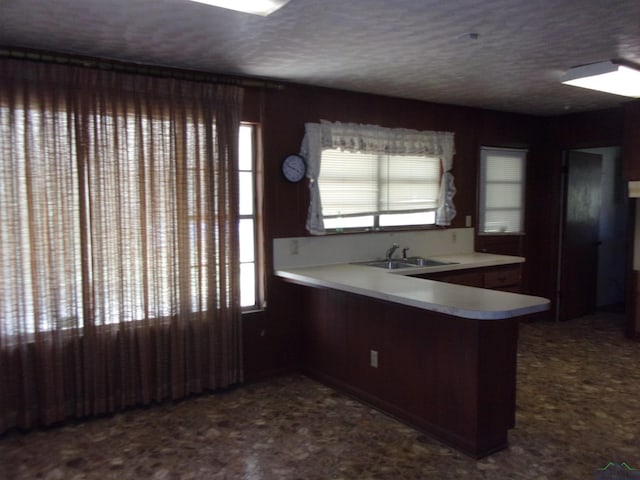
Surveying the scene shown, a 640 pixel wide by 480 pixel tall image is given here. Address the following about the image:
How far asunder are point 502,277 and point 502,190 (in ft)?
4.24

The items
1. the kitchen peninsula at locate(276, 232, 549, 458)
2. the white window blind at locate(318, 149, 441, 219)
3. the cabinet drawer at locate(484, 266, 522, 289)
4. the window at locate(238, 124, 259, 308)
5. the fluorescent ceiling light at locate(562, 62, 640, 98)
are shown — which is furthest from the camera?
the cabinet drawer at locate(484, 266, 522, 289)

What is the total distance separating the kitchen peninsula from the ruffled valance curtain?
30.7 inches

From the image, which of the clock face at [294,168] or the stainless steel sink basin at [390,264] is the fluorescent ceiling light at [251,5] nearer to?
the clock face at [294,168]

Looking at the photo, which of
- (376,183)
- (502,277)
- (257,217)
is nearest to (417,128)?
(376,183)

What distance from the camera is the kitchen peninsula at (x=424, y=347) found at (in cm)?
284

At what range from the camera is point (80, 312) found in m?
3.29

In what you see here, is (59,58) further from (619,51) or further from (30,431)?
(619,51)

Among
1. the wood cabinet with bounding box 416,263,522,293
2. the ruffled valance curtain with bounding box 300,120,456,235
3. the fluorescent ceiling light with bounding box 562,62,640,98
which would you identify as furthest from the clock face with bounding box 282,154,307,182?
the fluorescent ceiling light with bounding box 562,62,640,98

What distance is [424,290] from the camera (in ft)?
10.4

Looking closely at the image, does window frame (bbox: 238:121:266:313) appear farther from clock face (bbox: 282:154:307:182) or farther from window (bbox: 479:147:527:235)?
window (bbox: 479:147:527:235)

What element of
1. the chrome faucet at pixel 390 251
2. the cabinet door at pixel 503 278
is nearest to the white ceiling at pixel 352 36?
the chrome faucet at pixel 390 251

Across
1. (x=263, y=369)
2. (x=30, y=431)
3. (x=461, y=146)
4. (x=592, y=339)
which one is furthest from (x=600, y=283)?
(x=30, y=431)

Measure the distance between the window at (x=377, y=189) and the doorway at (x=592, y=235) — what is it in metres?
1.92

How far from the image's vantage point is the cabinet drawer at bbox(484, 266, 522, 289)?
4.67 m
